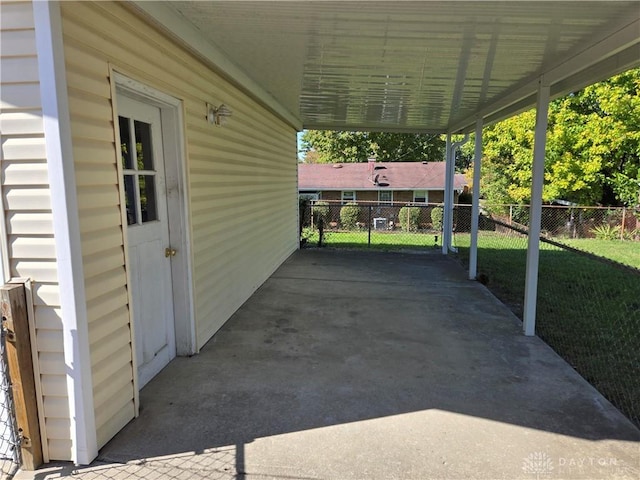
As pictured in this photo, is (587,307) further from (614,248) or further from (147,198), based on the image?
(614,248)

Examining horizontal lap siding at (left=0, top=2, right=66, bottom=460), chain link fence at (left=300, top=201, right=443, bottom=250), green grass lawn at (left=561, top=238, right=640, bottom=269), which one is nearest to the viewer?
horizontal lap siding at (left=0, top=2, right=66, bottom=460)

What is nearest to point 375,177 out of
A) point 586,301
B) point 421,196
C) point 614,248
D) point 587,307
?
point 421,196

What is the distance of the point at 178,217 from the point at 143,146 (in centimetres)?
62

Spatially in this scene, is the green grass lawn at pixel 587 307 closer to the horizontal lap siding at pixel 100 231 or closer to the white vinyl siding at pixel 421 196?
the horizontal lap siding at pixel 100 231

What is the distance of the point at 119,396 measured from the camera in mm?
2525

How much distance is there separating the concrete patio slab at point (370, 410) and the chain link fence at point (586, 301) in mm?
304

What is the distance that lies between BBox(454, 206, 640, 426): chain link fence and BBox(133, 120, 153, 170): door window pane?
3.45 m

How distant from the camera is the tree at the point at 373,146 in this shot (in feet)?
94.5

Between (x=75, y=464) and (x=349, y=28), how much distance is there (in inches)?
126

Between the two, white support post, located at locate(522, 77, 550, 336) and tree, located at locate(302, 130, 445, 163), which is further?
tree, located at locate(302, 130, 445, 163)

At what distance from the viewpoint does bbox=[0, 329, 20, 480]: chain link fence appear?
83.7 inches

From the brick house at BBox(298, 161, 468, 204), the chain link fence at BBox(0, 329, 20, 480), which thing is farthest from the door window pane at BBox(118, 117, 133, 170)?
the brick house at BBox(298, 161, 468, 204)

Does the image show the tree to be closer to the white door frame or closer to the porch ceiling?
the porch ceiling

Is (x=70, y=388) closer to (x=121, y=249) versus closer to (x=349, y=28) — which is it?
(x=121, y=249)
